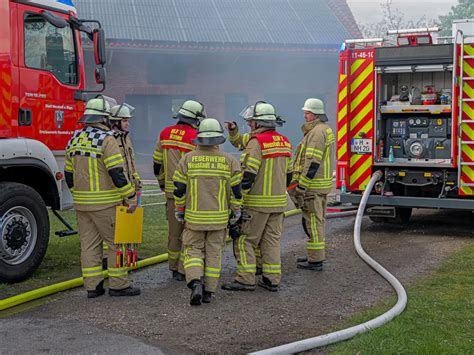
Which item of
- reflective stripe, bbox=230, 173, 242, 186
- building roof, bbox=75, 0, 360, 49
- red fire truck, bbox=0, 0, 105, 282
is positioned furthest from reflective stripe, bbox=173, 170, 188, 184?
building roof, bbox=75, 0, 360, 49

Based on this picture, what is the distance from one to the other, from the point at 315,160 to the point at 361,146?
2.66 metres

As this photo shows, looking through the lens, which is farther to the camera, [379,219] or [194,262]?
[379,219]

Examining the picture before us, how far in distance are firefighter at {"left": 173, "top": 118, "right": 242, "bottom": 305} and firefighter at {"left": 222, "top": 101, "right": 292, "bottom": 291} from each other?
0.41 meters

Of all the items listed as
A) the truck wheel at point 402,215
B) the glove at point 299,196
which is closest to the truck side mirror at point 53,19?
the glove at point 299,196

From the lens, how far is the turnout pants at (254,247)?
6.53 meters

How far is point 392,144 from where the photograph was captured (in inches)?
395


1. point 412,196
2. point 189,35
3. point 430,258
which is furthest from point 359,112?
point 189,35

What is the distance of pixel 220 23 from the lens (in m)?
21.4

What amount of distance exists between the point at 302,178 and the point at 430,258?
1886 mm

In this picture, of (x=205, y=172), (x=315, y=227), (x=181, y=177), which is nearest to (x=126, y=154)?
(x=181, y=177)

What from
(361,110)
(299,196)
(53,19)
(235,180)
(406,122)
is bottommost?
(299,196)

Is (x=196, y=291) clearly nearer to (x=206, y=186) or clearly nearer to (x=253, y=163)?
(x=206, y=186)

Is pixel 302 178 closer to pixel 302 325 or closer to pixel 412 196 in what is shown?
pixel 302 325

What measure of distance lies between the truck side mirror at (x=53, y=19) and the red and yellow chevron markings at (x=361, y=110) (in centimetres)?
436
